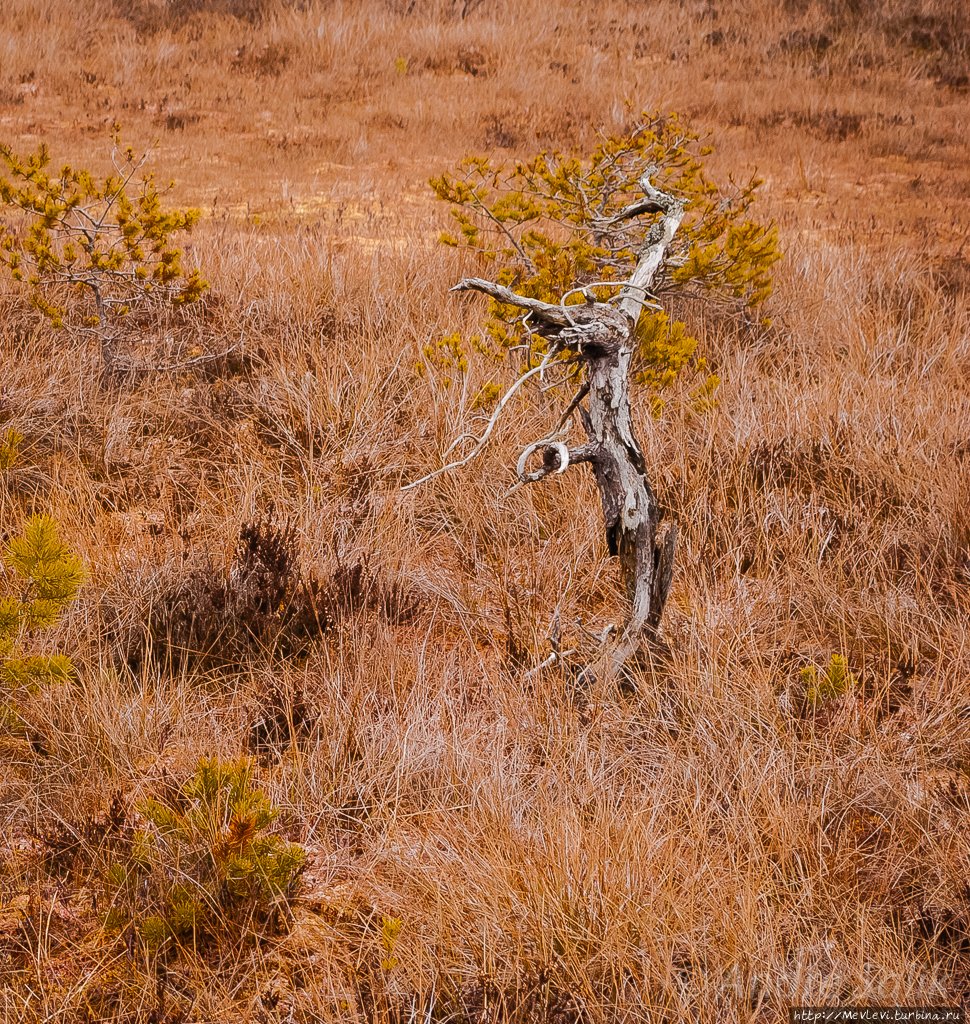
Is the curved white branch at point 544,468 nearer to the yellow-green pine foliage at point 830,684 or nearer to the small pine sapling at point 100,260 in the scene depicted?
the yellow-green pine foliage at point 830,684

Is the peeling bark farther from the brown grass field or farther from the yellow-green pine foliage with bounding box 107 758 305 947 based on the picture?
the yellow-green pine foliage with bounding box 107 758 305 947

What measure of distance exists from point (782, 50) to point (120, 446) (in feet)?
50.2

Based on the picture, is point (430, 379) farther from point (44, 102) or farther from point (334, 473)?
point (44, 102)

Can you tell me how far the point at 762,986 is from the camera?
1404 millimetres

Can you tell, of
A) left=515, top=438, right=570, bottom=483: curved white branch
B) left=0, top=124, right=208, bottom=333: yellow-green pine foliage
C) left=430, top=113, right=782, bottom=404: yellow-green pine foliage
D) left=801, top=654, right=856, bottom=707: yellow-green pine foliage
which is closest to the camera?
left=515, top=438, right=570, bottom=483: curved white branch

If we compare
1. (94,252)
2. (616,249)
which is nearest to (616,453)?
(616,249)

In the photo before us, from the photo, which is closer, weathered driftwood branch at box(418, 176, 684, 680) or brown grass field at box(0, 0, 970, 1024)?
brown grass field at box(0, 0, 970, 1024)

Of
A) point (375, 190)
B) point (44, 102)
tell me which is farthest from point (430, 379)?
point (44, 102)

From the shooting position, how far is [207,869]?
1.67 m

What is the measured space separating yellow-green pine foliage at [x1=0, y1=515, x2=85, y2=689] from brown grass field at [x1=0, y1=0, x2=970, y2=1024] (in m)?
0.37

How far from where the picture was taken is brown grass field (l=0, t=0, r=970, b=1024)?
1507mm

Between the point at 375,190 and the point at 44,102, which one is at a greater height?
the point at 44,102

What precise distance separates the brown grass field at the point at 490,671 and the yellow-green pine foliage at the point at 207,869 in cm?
5

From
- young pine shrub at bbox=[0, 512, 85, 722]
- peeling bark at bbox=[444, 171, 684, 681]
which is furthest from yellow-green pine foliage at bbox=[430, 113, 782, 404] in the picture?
young pine shrub at bbox=[0, 512, 85, 722]
